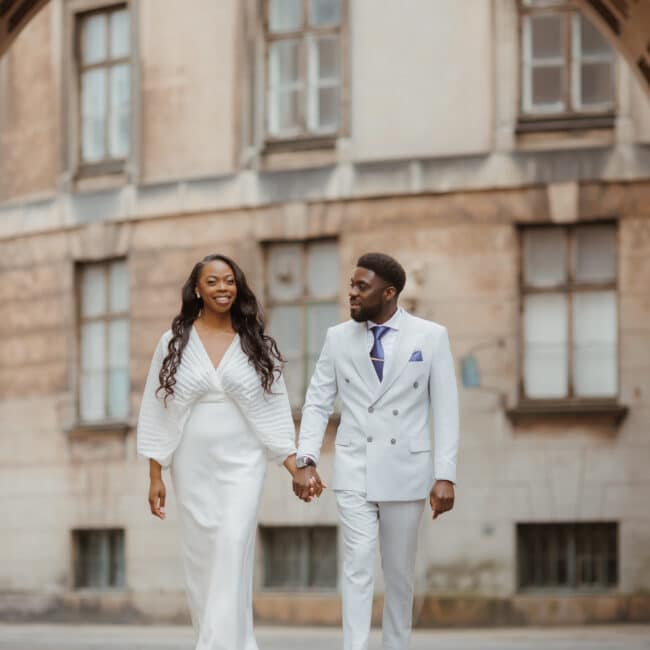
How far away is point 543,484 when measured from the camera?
22.9 m

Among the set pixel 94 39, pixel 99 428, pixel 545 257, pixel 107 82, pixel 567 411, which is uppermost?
pixel 94 39

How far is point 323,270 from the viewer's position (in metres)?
24.5

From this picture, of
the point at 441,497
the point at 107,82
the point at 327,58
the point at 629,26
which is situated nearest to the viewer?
the point at 441,497

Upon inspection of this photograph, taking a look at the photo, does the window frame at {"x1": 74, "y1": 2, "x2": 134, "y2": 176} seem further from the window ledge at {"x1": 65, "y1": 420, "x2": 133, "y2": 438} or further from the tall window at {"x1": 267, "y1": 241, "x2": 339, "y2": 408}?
the window ledge at {"x1": 65, "y1": 420, "x2": 133, "y2": 438}

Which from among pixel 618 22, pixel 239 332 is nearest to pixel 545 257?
pixel 618 22

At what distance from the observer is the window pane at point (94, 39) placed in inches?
1048

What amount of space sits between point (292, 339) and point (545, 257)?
3.20 m

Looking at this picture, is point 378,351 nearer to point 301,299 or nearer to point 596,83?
point 596,83

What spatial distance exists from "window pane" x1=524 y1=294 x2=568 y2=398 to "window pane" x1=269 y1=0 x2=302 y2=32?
435 centimetres

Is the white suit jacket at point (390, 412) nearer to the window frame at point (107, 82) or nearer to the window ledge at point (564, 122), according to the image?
the window ledge at point (564, 122)

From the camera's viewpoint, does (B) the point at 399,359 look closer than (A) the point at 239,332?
Yes

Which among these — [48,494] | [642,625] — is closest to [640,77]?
[642,625]

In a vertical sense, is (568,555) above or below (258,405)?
below

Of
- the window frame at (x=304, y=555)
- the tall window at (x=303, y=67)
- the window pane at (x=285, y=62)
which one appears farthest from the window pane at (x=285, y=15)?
the window frame at (x=304, y=555)
